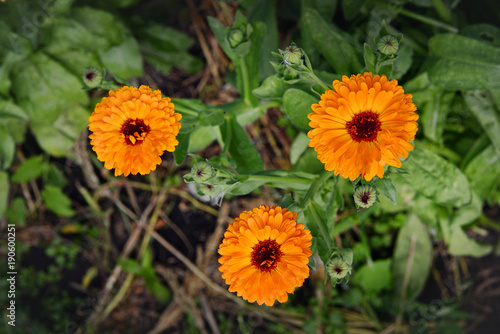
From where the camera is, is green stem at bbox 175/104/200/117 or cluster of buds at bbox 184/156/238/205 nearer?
cluster of buds at bbox 184/156/238/205

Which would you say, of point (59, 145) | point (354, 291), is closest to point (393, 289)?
point (354, 291)

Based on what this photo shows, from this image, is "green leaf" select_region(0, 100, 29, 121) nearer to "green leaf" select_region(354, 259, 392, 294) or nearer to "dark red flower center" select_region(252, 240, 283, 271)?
"dark red flower center" select_region(252, 240, 283, 271)

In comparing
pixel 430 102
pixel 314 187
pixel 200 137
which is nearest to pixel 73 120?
pixel 200 137

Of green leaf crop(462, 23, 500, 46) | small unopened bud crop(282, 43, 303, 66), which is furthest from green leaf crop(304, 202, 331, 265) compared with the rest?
green leaf crop(462, 23, 500, 46)

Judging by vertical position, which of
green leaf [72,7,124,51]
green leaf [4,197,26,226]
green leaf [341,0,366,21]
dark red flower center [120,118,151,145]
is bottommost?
green leaf [4,197,26,226]

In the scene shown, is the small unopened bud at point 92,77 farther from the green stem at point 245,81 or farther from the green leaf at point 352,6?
the green leaf at point 352,6
